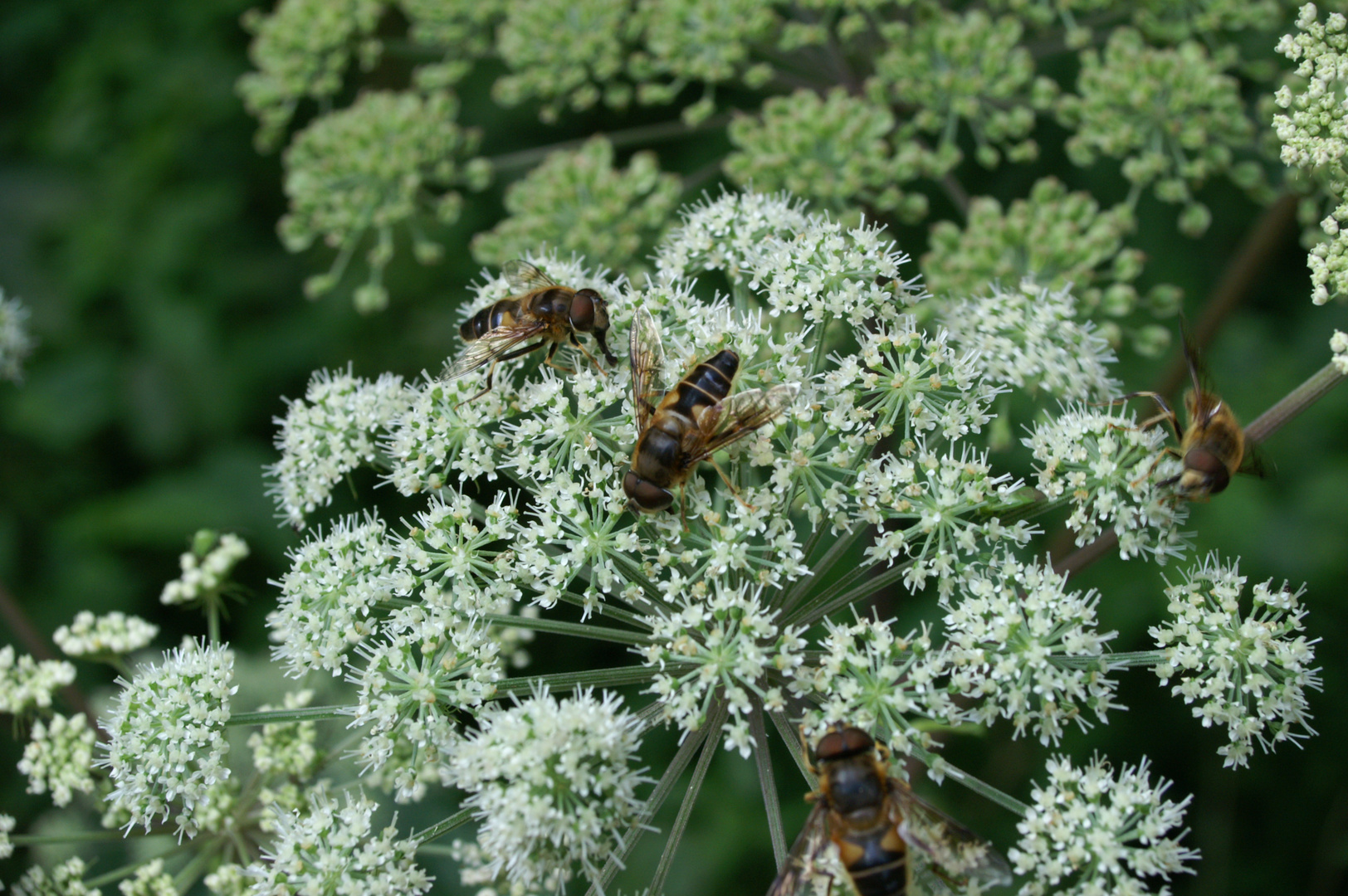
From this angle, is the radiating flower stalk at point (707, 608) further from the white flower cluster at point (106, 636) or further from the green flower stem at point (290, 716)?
the white flower cluster at point (106, 636)

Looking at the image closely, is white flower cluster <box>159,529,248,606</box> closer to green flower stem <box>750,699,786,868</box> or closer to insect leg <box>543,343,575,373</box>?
insect leg <box>543,343,575,373</box>

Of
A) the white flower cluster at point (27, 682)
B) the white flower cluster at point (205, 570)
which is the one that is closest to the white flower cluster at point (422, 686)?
the white flower cluster at point (205, 570)

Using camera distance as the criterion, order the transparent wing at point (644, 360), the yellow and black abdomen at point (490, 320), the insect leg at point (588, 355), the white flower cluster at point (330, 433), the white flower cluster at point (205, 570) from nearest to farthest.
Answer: the transparent wing at point (644, 360)
the insect leg at point (588, 355)
the white flower cluster at point (330, 433)
the yellow and black abdomen at point (490, 320)
the white flower cluster at point (205, 570)

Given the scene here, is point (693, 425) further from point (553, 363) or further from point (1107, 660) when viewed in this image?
point (1107, 660)

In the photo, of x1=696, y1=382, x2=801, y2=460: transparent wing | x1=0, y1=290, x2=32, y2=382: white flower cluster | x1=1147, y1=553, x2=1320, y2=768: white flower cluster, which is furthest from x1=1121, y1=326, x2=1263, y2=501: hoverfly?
x1=0, y1=290, x2=32, y2=382: white flower cluster

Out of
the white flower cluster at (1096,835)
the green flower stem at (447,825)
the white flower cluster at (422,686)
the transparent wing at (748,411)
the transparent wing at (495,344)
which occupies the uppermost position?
the transparent wing at (495,344)

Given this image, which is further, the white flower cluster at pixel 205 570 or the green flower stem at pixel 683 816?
the white flower cluster at pixel 205 570
